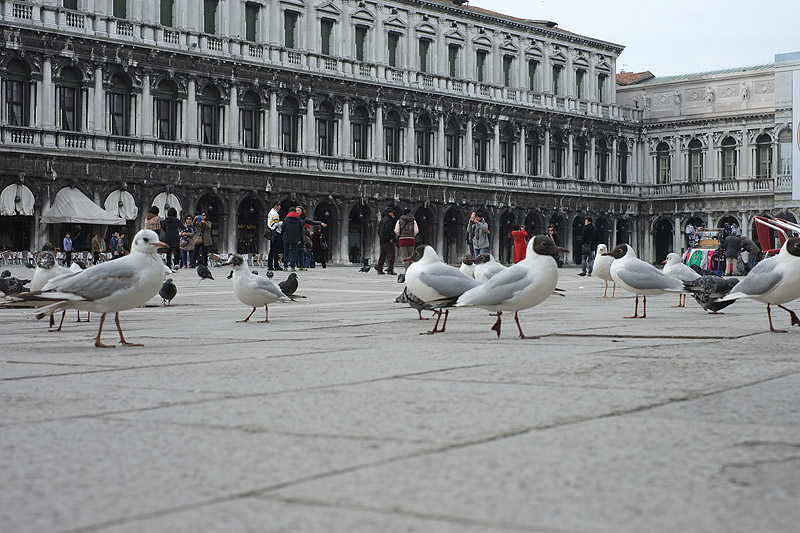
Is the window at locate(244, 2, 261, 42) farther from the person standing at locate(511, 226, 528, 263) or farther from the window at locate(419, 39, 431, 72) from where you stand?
the person standing at locate(511, 226, 528, 263)

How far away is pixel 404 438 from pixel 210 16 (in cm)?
3514

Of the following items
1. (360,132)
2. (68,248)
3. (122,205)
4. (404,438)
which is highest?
(360,132)

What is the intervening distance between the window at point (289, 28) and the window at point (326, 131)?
2.51m

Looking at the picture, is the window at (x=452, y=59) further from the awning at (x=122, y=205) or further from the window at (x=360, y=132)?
the awning at (x=122, y=205)

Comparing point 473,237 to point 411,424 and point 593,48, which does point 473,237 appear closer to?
point 411,424

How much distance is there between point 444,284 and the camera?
709 cm

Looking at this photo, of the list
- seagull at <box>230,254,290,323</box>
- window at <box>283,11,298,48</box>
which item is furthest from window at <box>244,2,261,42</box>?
seagull at <box>230,254,290,323</box>

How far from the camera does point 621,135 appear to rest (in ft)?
174

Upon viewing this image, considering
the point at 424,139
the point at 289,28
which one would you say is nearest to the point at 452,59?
the point at 424,139

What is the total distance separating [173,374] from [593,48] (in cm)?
4898

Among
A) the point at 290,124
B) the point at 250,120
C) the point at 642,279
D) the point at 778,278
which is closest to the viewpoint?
the point at 778,278

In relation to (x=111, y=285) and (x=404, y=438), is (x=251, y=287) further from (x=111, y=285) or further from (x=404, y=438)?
(x=404, y=438)

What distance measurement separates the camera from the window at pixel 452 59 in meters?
44.2

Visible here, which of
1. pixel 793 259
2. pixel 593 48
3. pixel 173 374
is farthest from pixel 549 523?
pixel 593 48
